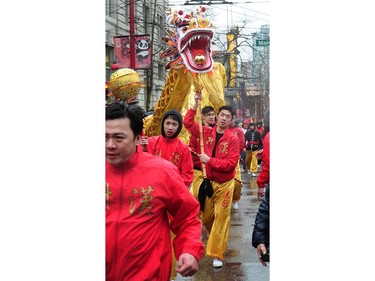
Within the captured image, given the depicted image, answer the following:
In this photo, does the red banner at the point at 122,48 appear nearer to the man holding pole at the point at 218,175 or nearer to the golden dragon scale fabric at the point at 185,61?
the golden dragon scale fabric at the point at 185,61

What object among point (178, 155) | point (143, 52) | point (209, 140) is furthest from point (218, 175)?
point (143, 52)

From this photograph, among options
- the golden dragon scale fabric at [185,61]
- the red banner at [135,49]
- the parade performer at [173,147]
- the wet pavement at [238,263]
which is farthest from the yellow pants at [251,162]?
the red banner at [135,49]

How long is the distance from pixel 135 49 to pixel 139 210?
1.02 meters

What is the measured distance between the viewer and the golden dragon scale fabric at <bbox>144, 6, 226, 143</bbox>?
5008 mm

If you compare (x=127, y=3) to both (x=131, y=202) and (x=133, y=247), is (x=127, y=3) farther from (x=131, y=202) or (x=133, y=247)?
(x=133, y=247)

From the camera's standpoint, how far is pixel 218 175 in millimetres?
5078

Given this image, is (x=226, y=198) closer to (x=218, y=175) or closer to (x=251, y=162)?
(x=218, y=175)

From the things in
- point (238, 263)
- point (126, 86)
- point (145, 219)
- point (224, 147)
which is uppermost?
point (126, 86)

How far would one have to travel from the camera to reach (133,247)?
2.41m

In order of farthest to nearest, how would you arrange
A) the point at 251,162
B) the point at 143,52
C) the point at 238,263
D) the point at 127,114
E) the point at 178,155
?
the point at 251,162 → the point at 238,263 → the point at 178,155 → the point at 143,52 → the point at 127,114

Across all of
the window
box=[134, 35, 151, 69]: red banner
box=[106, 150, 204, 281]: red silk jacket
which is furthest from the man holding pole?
the window
